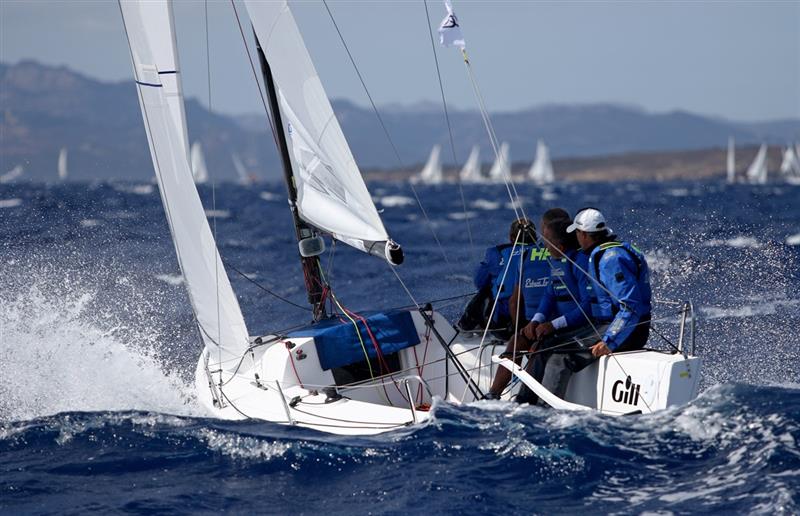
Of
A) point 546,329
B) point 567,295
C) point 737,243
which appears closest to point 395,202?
point 737,243

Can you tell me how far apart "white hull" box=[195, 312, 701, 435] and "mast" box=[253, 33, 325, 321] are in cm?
50

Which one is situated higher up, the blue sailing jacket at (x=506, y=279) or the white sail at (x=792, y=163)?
the blue sailing jacket at (x=506, y=279)

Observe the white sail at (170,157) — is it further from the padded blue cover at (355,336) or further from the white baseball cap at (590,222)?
the white baseball cap at (590,222)

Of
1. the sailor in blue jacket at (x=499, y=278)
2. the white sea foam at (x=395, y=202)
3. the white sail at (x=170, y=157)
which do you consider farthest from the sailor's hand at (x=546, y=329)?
the white sea foam at (x=395, y=202)

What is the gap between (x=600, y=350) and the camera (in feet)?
18.3

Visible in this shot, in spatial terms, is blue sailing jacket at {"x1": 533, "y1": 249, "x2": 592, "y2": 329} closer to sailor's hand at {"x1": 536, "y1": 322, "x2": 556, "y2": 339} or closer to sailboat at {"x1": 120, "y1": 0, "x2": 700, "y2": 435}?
sailor's hand at {"x1": 536, "y1": 322, "x2": 556, "y2": 339}

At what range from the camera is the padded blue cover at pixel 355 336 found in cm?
614

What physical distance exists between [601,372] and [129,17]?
12.2 ft

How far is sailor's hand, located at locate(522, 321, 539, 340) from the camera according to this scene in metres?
5.86

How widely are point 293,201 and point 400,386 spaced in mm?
1416

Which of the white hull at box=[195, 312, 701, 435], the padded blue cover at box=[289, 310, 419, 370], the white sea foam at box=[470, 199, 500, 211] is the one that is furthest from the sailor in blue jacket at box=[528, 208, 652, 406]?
the white sea foam at box=[470, 199, 500, 211]

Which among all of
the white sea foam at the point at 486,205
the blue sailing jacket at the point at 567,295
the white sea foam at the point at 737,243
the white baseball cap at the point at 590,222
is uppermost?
the white baseball cap at the point at 590,222

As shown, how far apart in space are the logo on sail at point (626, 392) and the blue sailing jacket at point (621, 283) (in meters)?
0.20

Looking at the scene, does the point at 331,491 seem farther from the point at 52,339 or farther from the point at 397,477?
the point at 52,339
